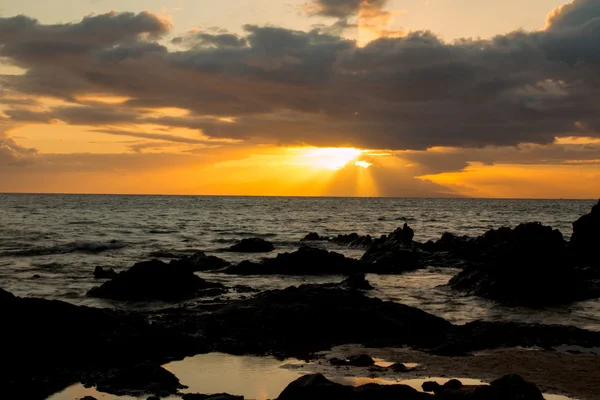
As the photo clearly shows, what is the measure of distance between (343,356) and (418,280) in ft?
54.3

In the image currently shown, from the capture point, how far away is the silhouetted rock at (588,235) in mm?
33625

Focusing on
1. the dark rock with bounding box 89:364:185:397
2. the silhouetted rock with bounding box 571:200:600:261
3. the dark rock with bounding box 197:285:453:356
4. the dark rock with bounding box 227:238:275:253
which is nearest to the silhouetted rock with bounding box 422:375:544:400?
the dark rock with bounding box 89:364:185:397

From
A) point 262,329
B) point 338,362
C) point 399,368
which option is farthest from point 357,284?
point 399,368

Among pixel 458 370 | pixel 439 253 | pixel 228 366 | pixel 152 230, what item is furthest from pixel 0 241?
pixel 458 370

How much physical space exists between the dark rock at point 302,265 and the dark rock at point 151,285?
25.2 feet

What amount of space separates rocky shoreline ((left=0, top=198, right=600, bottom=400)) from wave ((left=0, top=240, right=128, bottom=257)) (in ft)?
67.9

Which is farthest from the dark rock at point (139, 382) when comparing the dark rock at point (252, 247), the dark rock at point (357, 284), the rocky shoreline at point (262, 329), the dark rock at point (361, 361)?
the dark rock at point (252, 247)

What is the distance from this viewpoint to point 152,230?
6888 centimetres

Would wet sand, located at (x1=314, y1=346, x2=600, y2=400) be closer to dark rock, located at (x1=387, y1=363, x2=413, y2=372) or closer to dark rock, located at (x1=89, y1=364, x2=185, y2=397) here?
dark rock, located at (x1=387, y1=363, x2=413, y2=372)

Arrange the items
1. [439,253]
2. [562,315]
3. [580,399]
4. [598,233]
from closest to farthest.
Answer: [580,399], [562,315], [598,233], [439,253]

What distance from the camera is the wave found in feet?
134

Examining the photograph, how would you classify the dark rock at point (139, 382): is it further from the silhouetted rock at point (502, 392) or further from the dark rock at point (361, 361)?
the silhouetted rock at point (502, 392)

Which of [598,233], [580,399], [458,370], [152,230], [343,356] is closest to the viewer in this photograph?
[580,399]

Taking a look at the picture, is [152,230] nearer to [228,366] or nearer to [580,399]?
[228,366]
